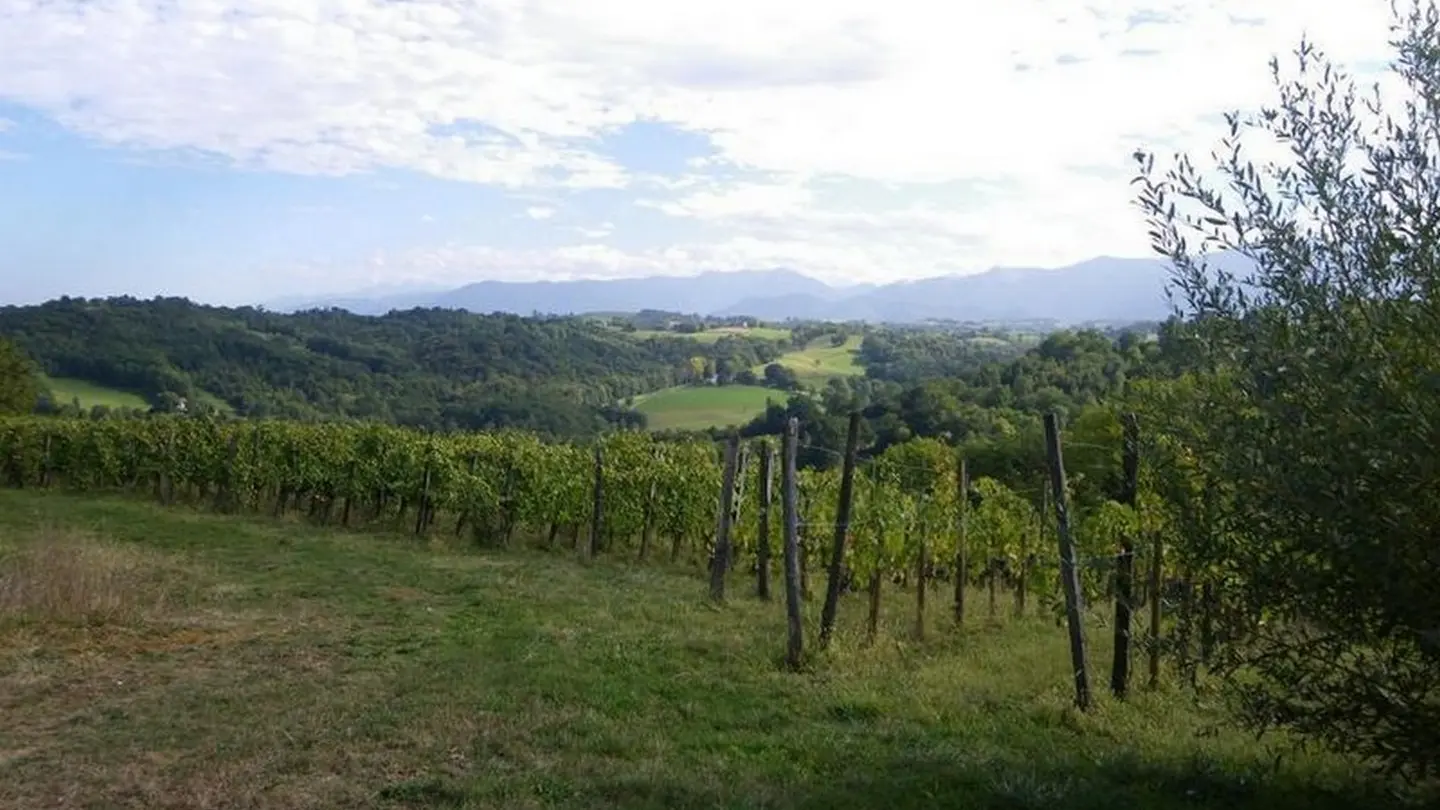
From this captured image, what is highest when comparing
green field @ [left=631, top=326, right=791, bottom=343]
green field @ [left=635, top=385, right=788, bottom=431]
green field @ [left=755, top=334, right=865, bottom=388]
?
green field @ [left=631, top=326, right=791, bottom=343]

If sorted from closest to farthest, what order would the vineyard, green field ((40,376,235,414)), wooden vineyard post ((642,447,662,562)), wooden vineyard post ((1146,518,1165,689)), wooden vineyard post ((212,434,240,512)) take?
wooden vineyard post ((1146,518,1165,689)) < the vineyard < wooden vineyard post ((642,447,662,562)) < wooden vineyard post ((212,434,240,512)) < green field ((40,376,235,414))

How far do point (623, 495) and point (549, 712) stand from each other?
533 inches

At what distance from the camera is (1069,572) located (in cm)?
808

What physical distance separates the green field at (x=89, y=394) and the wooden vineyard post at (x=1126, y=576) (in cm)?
6368

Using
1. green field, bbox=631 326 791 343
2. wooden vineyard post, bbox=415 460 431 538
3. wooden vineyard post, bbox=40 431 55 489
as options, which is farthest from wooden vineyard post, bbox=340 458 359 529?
green field, bbox=631 326 791 343

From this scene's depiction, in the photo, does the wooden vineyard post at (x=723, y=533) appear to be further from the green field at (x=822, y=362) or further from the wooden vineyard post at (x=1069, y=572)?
the green field at (x=822, y=362)

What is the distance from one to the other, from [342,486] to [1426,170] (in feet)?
78.1

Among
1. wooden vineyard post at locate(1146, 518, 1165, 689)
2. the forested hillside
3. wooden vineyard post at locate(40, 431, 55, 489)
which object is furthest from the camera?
the forested hillside

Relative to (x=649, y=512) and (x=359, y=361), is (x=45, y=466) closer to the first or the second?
(x=649, y=512)

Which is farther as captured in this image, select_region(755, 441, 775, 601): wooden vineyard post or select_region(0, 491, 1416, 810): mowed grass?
select_region(755, 441, 775, 601): wooden vineyard post

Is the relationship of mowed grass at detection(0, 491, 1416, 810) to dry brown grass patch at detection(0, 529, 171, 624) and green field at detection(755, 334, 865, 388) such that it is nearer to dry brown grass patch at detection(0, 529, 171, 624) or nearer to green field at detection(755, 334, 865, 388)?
dry brown grass patch at detection(0, 529, 171, 624)

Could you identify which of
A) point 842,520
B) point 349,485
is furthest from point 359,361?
point 842,520

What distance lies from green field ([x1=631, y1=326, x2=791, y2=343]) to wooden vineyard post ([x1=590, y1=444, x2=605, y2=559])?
101 m

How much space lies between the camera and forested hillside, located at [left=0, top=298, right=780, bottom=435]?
2682 inches
